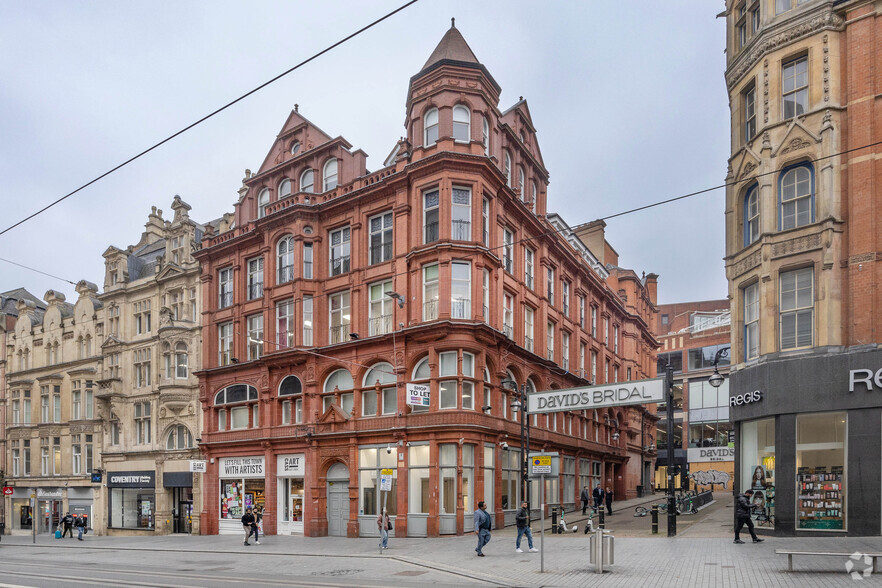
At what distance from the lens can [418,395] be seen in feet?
95.0

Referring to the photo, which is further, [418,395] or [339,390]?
[339,390]

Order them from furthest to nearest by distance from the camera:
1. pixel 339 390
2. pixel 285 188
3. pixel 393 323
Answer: pixel 285 188 < pixel 339 390 < pixel 393 323

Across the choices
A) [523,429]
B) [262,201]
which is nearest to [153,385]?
[262,201]

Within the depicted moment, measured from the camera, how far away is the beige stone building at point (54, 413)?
49406 mm

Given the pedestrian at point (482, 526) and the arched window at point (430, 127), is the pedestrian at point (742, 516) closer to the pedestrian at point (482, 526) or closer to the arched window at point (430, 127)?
the pedestrian at point (482, 526)

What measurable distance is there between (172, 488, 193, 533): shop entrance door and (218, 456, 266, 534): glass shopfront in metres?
3.36

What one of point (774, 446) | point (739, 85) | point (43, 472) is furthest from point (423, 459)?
point (43, 472)

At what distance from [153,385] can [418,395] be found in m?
22.8

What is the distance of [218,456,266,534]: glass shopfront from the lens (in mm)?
38094

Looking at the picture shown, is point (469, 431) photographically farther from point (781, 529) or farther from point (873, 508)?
point (873, 508)

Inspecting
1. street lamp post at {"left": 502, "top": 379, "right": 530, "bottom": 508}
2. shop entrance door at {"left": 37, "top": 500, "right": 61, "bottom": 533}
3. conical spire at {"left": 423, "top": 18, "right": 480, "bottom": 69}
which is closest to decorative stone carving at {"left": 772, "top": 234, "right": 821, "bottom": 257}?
street lamp post at {"left": 502, "top": 379, "right": 530, "bottom": 508}

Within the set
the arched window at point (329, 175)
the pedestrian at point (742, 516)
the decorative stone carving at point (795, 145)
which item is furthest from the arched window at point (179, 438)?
the decorative stone carving at point (795, 145)

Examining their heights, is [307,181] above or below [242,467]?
above

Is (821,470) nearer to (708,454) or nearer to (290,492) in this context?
(708,454)
